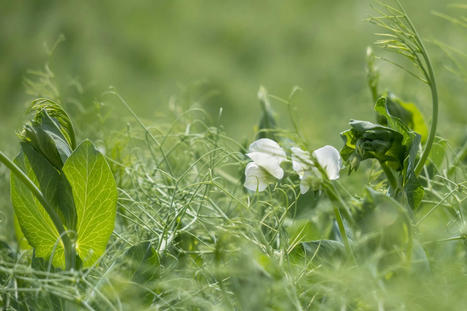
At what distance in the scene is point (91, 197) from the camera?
0.24m

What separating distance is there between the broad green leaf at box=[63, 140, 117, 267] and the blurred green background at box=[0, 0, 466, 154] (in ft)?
2.44

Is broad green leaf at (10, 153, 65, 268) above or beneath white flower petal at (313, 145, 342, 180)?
beneath

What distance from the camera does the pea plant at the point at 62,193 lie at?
24 centimetres

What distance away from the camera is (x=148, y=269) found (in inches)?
8.9

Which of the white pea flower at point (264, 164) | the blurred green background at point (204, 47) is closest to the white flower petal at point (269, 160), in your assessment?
the white pea flower at point (264, 164)

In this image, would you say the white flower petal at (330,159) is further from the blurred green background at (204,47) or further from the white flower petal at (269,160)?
the blurred green background at (204,47)

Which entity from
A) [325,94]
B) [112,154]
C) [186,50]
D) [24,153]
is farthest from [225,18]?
[24,153]

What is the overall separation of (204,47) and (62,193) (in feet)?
3.32

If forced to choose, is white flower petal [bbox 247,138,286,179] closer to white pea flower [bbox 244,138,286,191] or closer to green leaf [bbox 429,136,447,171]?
white pea flower [bbox 244,138,286,191]

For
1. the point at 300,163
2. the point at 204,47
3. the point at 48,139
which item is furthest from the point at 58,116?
the point at 204,47

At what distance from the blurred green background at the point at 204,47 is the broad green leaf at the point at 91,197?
744mm

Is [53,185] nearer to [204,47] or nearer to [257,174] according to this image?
[257,174]

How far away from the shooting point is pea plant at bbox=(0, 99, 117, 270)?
0.79 feet

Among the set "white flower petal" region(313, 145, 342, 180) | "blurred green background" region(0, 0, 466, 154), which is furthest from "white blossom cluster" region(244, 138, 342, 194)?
"blurred green background" region(0, 0, 466, 154)
